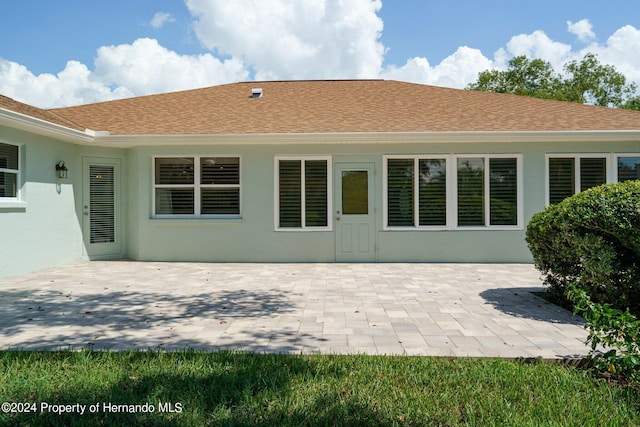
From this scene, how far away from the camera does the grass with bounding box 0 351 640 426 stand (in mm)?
2701

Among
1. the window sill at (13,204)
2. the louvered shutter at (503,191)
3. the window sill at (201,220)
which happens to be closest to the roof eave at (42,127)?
the window sill at (13,204)

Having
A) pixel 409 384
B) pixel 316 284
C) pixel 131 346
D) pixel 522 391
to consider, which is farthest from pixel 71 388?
pixel 316 284

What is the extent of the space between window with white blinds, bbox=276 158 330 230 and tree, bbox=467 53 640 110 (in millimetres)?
28140

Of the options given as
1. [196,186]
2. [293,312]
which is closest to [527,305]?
[293,312]

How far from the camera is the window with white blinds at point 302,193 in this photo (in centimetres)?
1022

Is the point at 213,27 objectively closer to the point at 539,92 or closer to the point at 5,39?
the point at 5,39

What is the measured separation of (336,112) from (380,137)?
2.28 metres

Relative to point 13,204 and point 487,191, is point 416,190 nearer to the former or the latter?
point 487,191

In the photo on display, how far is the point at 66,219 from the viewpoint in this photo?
977 centimetres

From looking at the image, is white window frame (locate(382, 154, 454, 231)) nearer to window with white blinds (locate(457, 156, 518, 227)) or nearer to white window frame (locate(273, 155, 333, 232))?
window with white blinds (locate(457, 156, 518, 227))

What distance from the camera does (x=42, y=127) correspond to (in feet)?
27.3

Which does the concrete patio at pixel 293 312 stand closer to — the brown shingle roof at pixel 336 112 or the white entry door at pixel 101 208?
the white entry door at pixel 101 208

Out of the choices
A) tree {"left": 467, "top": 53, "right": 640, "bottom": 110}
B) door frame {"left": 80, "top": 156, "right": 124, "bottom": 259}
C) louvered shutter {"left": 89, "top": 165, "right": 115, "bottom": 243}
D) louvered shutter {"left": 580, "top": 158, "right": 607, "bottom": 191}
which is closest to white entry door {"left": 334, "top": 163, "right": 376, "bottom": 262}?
louvered shutter {"left": 580, "top": 158, "right": 607, "bottom": 191}

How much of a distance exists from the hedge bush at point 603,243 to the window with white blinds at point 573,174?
4.91 m
